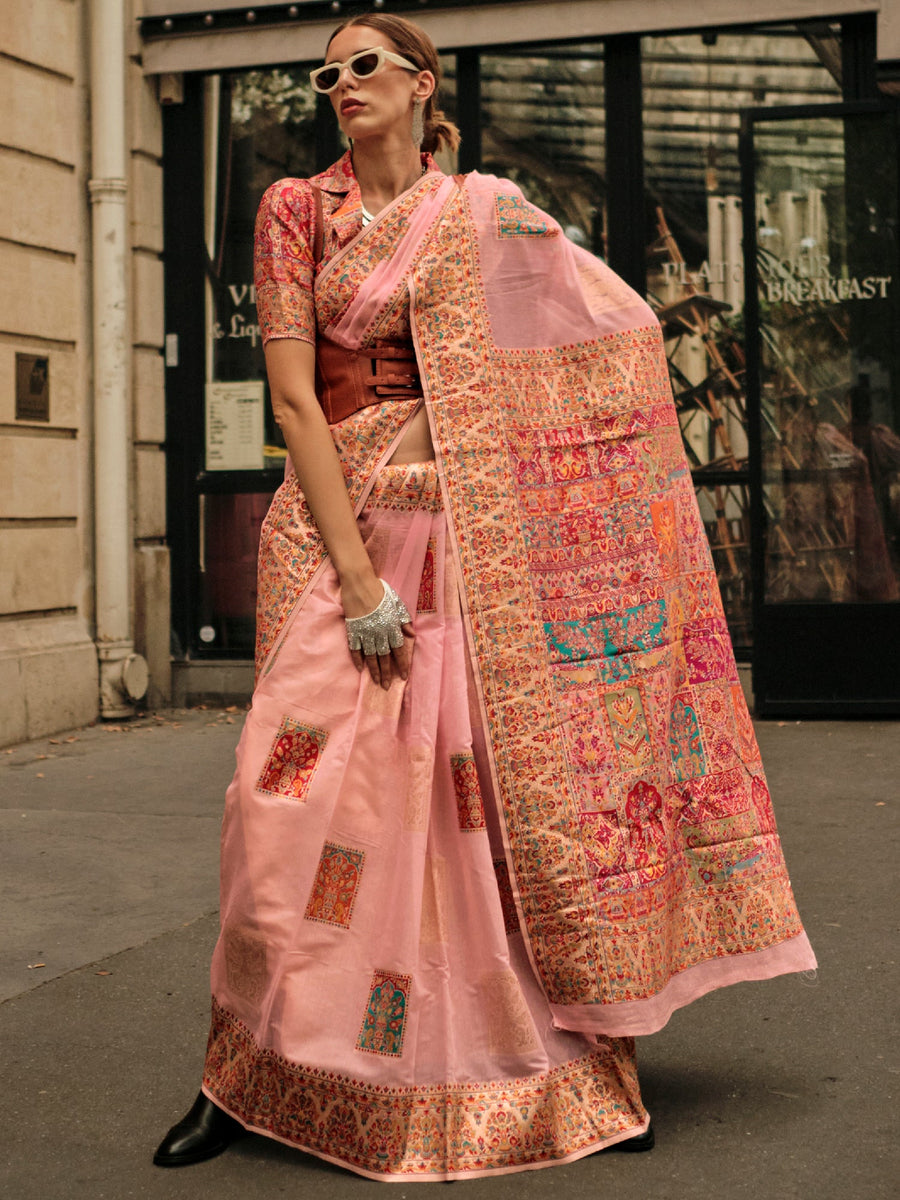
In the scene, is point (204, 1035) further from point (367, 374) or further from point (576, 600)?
point (367, 374)

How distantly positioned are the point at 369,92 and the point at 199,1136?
203cm

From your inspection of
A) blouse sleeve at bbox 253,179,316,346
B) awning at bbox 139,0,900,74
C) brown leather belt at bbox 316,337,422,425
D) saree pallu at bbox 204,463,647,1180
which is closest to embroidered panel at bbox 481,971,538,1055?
saree pallu at bbox 204,463,647,1180

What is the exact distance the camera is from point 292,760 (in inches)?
121

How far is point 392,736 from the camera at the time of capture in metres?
3.07

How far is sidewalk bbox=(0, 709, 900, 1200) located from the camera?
2998 millimetres

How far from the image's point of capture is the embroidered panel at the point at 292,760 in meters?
3.07

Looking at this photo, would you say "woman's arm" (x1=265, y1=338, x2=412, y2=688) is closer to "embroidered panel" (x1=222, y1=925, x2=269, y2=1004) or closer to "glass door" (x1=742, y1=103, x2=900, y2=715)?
"embroidered panel" (x1=222, y1=925, x2=269, y2=1004)

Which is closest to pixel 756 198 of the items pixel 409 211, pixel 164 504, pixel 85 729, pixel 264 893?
pixel 164 504

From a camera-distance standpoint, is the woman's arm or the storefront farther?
the storefront

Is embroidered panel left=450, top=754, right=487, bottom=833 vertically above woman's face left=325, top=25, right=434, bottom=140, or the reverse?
woman's face left=325, top=25, right=434, bottom=140

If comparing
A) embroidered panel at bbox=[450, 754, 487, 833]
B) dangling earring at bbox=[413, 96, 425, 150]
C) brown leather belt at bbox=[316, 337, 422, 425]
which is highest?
dangling earring at bbox=[413, 96, 425, 150]

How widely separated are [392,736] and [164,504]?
711cm

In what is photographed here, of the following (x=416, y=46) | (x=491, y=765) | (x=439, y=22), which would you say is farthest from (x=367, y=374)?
(x=439, y=22)

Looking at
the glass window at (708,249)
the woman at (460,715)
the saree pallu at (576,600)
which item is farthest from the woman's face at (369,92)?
the glass window at (708,249)
